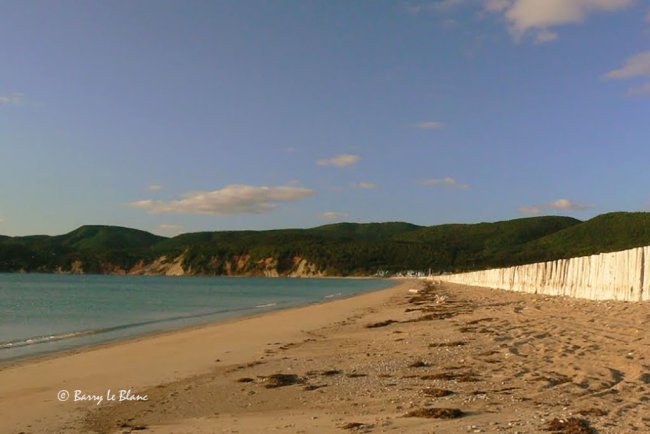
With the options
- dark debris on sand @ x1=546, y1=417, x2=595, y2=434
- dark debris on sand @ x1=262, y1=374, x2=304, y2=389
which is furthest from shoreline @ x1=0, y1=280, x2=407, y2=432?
dark debris on sand @ x1=546, y1=417, x2=595, y2=434

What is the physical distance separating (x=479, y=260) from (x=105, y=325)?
479 ft

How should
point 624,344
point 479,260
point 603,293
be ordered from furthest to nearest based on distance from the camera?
point 479,260 → point 603,293 → point 624,344

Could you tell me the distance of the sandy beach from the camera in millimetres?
7684

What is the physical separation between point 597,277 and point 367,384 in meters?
18.5

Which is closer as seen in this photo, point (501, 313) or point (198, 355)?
point (198, 355)

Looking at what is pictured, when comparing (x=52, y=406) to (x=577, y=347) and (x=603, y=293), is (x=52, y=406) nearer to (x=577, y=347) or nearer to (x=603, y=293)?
(x=577, y=347)

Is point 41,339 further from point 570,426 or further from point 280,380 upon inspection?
point 570,426

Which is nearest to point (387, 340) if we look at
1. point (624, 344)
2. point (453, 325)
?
point (453, 325)

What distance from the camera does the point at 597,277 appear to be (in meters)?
25.7

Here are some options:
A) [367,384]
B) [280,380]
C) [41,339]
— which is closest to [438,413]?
[367,384]

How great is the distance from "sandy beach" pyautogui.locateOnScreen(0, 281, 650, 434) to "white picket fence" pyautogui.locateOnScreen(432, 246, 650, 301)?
324 cm

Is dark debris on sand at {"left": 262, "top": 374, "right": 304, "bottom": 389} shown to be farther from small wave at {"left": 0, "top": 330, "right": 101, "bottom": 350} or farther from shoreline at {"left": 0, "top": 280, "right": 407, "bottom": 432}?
small wave at {"left": 0, "top": 330, "right": 101, "bottom": 350}

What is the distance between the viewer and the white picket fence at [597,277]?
21312 mm

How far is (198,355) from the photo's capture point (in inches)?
638
